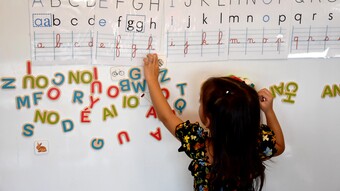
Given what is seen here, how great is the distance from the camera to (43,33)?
34.2 inches

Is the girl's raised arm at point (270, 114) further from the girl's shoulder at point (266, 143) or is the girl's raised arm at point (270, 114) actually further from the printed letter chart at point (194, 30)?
the printed letter chart at point (194, 30)

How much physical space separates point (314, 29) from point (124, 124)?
63 centimetres

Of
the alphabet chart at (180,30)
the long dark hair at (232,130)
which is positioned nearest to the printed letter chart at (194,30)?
the alphabet chart at (180,30)

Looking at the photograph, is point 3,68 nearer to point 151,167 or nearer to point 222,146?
point 151,167

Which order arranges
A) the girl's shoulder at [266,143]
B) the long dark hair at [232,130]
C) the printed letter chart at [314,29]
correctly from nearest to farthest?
the long dark hair at [232,130], the girl's shoulder at [266,143], the printed letter chart at [314,29]

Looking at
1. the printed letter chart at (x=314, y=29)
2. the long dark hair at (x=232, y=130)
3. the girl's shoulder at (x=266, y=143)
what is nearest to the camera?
the long dark hair at (x=232, y=130)

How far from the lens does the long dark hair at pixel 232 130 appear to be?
2.45 ft

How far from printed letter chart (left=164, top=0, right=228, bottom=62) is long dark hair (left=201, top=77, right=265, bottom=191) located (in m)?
0.18

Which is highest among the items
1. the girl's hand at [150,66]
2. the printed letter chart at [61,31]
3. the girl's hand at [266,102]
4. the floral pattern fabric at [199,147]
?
the printed letter chart at [61,31]

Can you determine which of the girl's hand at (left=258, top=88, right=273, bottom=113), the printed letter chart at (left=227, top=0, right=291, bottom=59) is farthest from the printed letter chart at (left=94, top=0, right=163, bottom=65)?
the girl's hand at (left=258, top=88, right=273, bottom=113)

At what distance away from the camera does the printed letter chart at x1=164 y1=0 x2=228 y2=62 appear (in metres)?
0.91

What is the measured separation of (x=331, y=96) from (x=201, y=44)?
46 cm

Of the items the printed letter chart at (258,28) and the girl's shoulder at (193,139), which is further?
the printed letter chart at (258,28)

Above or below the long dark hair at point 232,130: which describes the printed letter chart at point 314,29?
above
